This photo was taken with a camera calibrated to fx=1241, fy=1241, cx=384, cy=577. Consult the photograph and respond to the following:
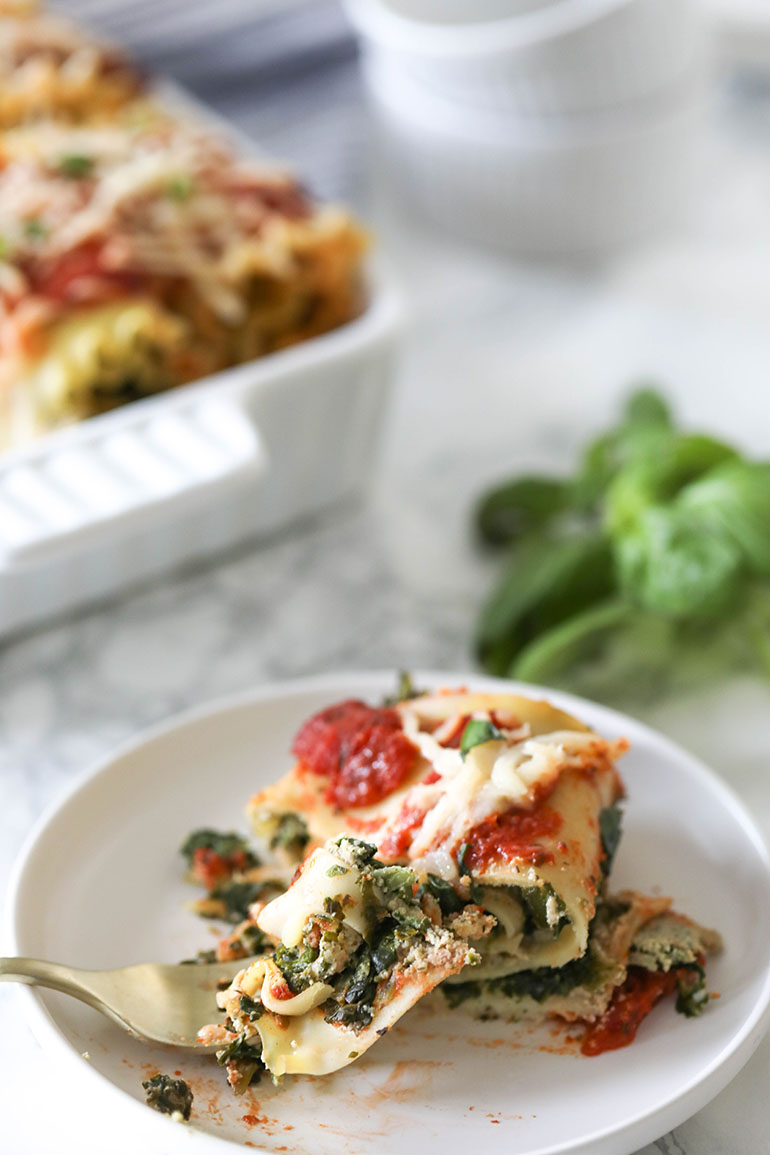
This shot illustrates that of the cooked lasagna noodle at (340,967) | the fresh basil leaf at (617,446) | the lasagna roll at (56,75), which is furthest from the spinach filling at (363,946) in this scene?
the lasagna roll at (56,75)

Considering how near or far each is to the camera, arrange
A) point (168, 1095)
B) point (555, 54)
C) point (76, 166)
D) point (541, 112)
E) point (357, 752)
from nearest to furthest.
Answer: point (168, 1095) < point (357, 752) < point (76, 166) < point (555, 54) < point (541, 112)

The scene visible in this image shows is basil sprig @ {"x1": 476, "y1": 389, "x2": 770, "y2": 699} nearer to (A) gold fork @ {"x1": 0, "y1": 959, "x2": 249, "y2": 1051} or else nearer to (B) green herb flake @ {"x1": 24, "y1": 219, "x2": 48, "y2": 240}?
(A) gold fork @ {"x1": 0, "y1": 959, "x2": 249, "y2": 1051}

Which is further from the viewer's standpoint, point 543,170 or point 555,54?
point 543,170

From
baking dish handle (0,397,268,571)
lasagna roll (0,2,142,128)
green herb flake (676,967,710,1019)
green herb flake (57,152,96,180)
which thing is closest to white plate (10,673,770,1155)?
green herb flake (676,967,710,1019)

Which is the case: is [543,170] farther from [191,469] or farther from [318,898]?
[318,898]

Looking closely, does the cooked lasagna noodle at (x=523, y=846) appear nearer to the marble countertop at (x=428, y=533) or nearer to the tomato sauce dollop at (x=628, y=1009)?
the tomato sauce dollop at (x=628, y=1009)

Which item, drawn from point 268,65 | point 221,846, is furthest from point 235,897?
point 268,65
